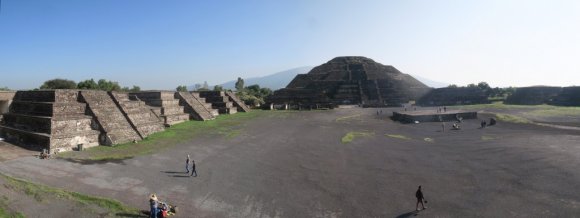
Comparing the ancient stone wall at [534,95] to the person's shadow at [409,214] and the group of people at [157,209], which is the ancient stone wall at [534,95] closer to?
the person's shadow at [409,214]

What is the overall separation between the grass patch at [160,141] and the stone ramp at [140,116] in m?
0.78

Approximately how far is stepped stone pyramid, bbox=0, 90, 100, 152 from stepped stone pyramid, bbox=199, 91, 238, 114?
2524cm

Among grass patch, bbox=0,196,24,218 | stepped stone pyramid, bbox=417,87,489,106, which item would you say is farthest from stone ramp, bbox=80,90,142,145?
stepped stone pyramid, bbox=417,87,489,106

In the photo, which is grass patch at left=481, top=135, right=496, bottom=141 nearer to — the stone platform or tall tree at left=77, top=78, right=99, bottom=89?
the stone platform

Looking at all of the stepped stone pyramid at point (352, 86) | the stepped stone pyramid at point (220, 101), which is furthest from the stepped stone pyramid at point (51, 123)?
the stepped stone pyramid at point (352, 86)

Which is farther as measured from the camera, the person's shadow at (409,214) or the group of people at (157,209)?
the person's shadow at (409,214)

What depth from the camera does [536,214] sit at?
44.7 ft

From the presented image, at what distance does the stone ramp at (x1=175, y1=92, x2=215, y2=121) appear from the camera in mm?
44344

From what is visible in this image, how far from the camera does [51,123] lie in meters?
24.7

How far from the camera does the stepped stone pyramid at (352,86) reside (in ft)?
239

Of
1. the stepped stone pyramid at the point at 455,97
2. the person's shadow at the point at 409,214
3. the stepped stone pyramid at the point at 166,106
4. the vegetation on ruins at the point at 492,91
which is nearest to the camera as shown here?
the person's shadow at the point at 409,214

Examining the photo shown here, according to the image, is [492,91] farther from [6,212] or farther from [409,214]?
[6,212]

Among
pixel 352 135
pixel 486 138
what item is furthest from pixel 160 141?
pixel 486 138

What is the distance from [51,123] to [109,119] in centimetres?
467
